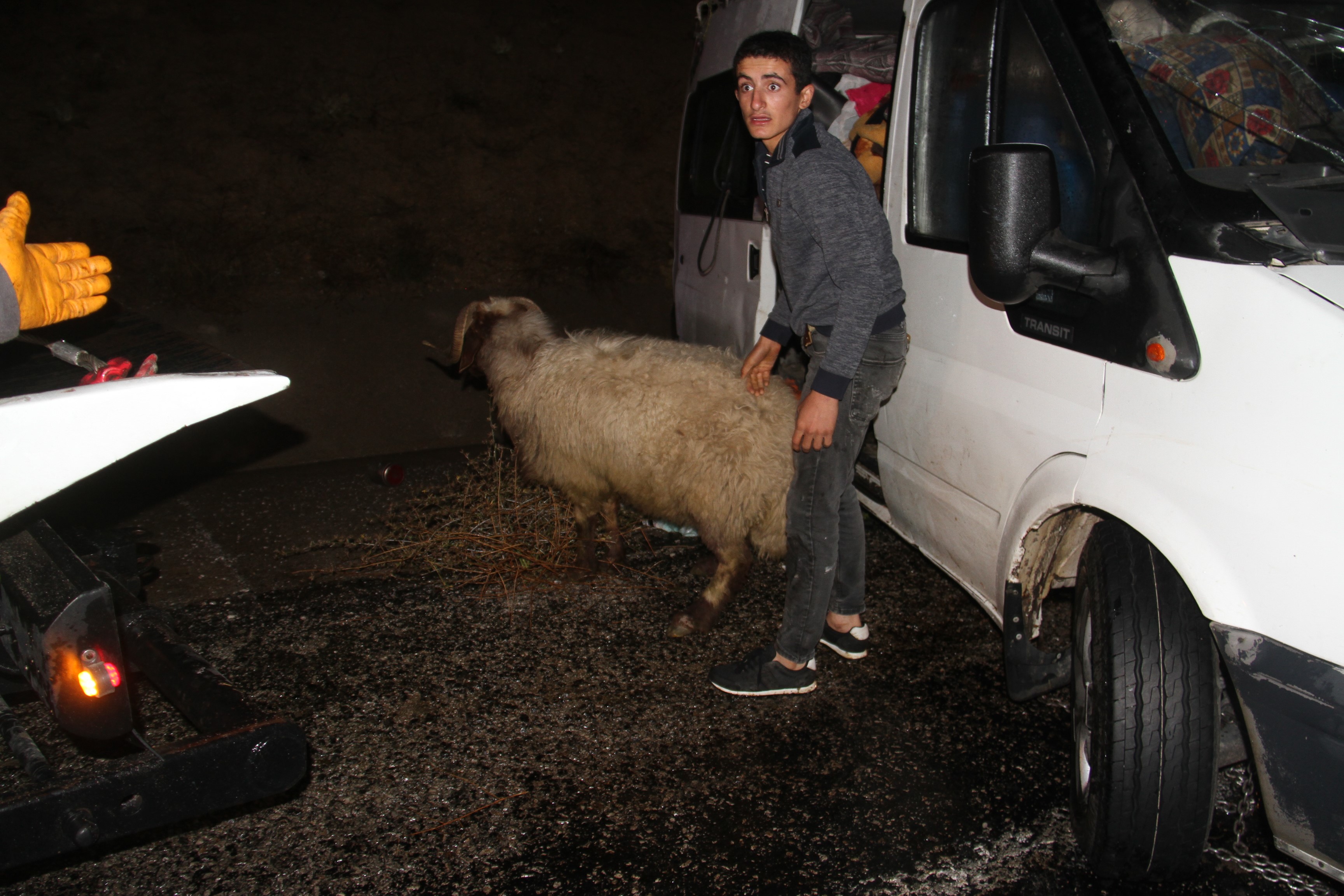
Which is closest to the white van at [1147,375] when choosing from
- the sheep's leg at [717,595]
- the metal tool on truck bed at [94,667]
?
the sheep's leg at [717,595]

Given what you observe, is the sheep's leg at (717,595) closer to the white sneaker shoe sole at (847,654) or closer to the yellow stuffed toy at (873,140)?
the white sneaker shoe sole at (847,654)

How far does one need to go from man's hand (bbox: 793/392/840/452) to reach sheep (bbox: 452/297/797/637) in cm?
67

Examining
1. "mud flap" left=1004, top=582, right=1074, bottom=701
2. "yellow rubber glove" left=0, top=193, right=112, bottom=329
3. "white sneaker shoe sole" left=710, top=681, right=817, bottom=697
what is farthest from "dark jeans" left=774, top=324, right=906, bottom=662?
"yellow rubber glove" left=0, top=193, right=112, bottom=329

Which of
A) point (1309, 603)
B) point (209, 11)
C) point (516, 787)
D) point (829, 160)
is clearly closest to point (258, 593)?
point (516, 787)

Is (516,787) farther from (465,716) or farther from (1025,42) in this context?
(1025,42)

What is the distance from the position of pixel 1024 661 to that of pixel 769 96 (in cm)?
200

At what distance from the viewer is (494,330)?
14.9 ft

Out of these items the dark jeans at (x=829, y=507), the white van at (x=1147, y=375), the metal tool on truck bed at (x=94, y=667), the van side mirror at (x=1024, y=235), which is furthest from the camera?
the dark jeans at (x=829, y=507)

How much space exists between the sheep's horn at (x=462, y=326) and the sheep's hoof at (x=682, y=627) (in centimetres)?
189

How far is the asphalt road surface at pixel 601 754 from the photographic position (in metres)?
2.48

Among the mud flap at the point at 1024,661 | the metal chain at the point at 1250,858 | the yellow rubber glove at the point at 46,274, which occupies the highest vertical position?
the yellow rubber glove at the point at 46,274

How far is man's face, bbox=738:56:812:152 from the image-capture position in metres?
2.69

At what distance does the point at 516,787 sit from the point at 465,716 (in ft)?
1.55

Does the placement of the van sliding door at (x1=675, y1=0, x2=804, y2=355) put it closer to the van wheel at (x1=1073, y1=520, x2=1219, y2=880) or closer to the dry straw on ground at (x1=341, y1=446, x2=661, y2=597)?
the dry straw on ground at (x1=341, y1=446, x2=661, y2=597)
